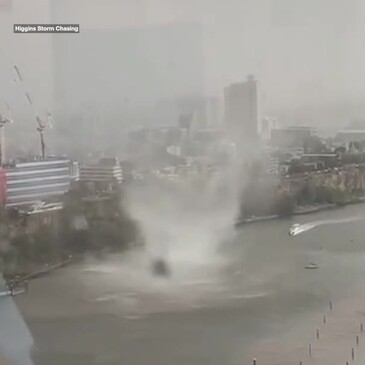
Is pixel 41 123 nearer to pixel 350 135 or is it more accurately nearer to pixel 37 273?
→ pixel 37 273

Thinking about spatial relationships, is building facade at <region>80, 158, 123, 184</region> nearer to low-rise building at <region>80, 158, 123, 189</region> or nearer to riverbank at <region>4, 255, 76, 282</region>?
low-rise building at <region>80, 158, 123, 189</region>

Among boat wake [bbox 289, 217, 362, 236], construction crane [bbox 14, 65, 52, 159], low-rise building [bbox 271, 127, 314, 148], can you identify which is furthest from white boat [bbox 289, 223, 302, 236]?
construction crane [bbox 14, 65, 52, 159]

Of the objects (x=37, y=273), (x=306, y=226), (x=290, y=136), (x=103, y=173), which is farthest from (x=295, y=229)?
(x=37, y=273)

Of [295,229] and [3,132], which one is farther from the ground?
[3,132]

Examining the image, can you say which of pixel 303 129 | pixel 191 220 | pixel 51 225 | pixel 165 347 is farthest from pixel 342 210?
pixel 51 225

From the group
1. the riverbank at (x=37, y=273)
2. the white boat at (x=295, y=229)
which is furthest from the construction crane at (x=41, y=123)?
the white boat at (x=295, y=229)
